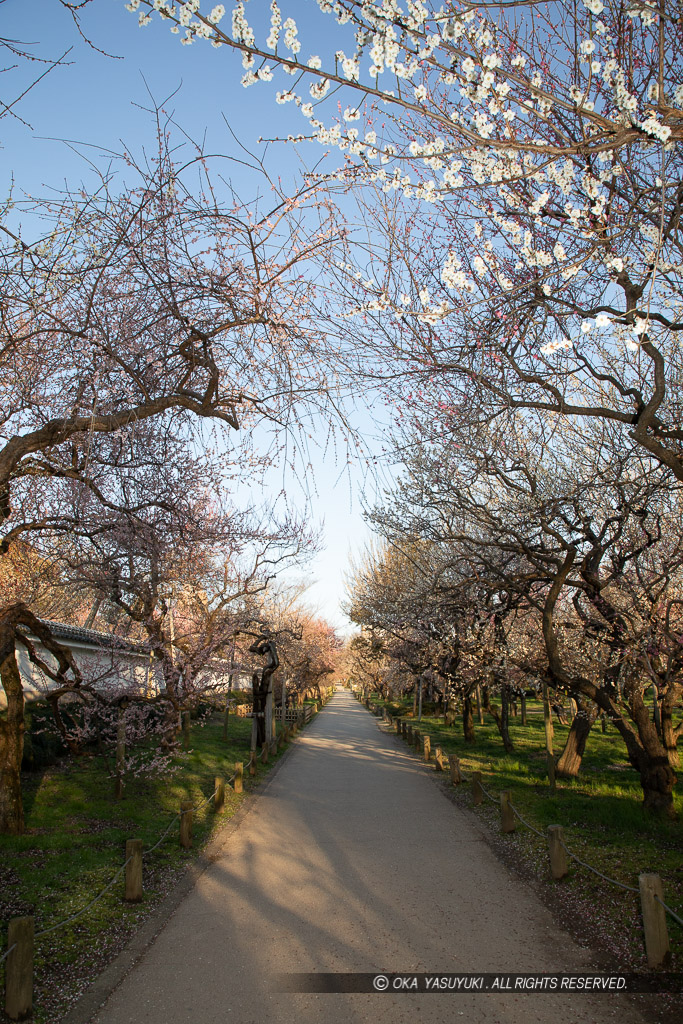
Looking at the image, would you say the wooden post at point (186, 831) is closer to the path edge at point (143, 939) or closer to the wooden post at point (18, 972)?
the path edge at point (143, 939)

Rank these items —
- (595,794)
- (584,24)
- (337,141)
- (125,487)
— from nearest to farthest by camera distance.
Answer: (337,141) → (584,24) → (125,487) → (595,794)

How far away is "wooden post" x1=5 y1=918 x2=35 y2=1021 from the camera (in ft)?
14.3

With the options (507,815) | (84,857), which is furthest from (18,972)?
(507,815)

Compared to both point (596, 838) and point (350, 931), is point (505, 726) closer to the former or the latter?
point (596, 838)

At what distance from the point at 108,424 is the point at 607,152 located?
164 inches

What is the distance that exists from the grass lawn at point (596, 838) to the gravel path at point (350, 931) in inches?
13.5

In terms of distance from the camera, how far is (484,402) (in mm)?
6172

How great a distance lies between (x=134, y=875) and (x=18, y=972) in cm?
248

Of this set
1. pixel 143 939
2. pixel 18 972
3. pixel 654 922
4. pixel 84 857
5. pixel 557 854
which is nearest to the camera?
pixel 18 972

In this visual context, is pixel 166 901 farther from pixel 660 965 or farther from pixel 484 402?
pixel 484 402

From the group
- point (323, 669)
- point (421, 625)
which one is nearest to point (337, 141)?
point (421, 625)

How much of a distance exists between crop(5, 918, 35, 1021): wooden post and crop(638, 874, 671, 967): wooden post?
4.42 m

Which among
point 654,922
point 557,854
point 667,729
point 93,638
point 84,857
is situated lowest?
point 84,857

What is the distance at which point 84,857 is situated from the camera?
802 centimetres
